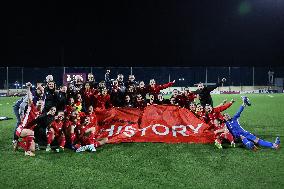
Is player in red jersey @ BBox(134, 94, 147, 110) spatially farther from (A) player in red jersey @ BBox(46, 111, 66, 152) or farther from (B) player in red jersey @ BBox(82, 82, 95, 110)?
(A) player in red jersey @ BBox(46, 111, 66, 152)

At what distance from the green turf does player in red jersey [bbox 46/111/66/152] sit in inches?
14.6

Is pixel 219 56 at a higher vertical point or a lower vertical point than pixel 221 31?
lower

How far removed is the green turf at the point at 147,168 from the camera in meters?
6.01

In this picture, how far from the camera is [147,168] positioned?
274 inches

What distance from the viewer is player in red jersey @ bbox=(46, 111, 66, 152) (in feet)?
28.9

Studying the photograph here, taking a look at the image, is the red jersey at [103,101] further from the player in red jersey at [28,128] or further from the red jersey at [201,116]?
the red jersey at [201,116]

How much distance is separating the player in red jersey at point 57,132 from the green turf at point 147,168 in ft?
1.22

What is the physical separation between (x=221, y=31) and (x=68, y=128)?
153 feet

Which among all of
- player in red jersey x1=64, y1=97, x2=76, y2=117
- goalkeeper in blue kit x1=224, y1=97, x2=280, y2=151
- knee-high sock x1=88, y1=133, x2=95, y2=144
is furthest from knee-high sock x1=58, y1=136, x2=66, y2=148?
goalkeeper in blue kit x1=224, y1=97, x2=280, y2=151

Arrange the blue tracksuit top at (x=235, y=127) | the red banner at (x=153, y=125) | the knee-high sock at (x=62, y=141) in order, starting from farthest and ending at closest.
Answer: the red banner at (x=153, y=125)
the blue tracksuit top at (x=235, y=127)
the knee-high sock at (x=62, y=141)

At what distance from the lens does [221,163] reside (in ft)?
24.0

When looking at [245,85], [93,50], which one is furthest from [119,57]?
[245,85]

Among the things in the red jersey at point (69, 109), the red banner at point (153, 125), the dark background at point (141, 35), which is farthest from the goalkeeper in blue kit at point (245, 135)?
the dark background at point (141, 35)

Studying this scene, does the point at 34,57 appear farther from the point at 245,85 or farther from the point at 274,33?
the point at 274,33
